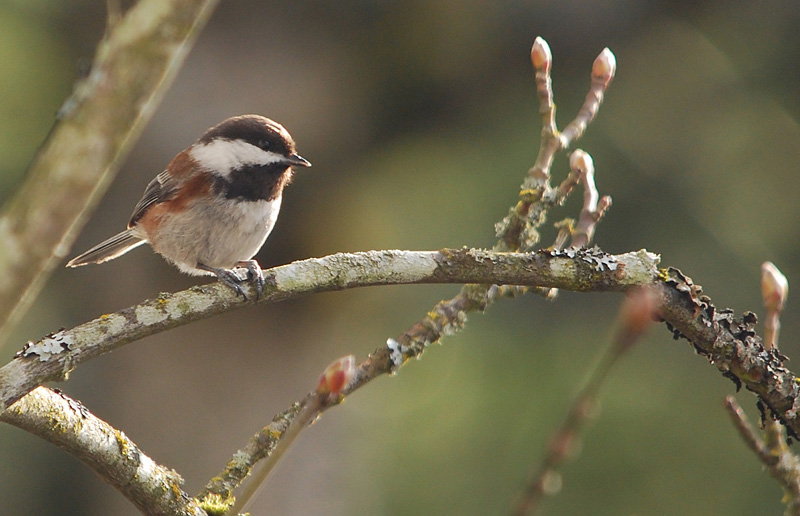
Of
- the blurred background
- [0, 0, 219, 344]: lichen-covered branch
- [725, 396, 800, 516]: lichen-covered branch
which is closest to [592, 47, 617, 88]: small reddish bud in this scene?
[725, 396, 800, 516]: lichen-covered branch

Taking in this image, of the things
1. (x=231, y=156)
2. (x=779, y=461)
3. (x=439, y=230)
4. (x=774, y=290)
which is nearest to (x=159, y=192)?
(x=231, y=156)

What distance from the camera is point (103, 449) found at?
1.91m

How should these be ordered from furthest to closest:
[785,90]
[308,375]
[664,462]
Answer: [785,90], [664,462], [308,375]

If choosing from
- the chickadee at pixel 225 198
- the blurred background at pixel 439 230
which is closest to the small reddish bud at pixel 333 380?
the chickadee at pixel 225 198

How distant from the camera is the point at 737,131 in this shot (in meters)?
6.36

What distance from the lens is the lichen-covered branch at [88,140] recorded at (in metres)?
1.17

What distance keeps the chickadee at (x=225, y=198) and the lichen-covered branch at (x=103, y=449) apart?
120 centimetres

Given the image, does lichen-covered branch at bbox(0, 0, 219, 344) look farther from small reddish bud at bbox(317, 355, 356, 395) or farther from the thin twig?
the thin twig

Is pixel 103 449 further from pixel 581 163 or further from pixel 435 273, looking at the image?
pixel 581 163

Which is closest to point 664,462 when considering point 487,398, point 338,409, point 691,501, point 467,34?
point 691,501

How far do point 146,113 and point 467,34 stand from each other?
4.79m

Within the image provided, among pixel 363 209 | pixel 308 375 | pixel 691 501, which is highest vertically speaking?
pixel 363 209

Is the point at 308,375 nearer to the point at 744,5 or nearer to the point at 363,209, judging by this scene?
the point at 363,209

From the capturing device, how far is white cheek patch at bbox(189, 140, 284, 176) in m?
3.26
